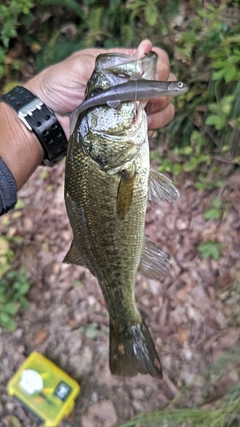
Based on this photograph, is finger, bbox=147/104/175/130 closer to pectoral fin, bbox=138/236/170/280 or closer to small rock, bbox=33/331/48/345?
pectoral fin, bbox=138/236/170/280

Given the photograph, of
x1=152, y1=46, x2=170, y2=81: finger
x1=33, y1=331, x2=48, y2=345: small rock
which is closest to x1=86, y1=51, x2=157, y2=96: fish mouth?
x1=152, y1=46, x2=170, y2=81: finger

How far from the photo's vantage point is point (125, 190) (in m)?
1.42

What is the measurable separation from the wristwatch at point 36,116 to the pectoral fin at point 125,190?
71 cm

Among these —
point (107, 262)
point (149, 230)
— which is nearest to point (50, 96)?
point (107, 262)

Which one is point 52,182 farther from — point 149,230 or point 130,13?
point 130,13

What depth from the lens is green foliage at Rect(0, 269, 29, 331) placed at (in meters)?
2.65

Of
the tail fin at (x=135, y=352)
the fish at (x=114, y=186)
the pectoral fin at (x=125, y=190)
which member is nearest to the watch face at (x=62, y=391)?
the tail fin at (x=135, y=352)

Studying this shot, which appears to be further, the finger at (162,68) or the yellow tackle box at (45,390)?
the yellow tackle box at (45,390)

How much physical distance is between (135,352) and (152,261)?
476 mm

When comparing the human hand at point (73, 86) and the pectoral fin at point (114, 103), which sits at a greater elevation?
the pectoral fin at point (114, 103)

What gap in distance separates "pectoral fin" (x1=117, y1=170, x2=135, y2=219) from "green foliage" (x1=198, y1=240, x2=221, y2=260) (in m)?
1.36

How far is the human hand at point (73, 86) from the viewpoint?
1.72m

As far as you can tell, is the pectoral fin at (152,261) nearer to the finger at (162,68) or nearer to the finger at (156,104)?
the finger at (156,104)

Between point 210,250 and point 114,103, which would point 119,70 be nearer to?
point 114,103
